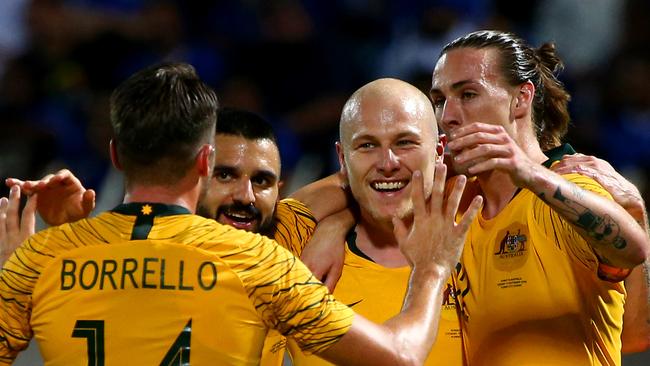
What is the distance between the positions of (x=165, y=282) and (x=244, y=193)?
58.7 inches

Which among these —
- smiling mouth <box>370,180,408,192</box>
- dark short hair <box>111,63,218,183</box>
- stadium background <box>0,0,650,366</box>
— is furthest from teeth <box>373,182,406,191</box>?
stadium background <box>0,0,650,366</box>

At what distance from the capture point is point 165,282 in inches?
129

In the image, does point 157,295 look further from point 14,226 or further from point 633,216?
point 633,216

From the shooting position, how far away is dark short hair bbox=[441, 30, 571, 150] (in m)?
4.76

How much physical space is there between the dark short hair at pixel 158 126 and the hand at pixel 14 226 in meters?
0.62

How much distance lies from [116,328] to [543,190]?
1559 mm

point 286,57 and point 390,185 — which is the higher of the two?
point 286,57

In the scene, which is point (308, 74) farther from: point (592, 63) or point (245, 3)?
point (592, 63)

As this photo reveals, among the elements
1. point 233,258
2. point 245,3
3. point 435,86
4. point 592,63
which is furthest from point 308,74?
point 233,258

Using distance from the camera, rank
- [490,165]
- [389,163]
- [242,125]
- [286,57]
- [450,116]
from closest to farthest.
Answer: [490,165] < [389,163] < [450,116] < [242,125] < [286,57]

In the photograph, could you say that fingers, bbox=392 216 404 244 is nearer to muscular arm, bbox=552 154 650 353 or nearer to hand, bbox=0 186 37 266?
muscular arm, bbox=552 154 650 353

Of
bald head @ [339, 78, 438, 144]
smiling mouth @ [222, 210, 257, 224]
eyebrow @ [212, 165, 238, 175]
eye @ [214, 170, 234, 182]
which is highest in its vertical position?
bald head @ [339, 78, 438, 144]

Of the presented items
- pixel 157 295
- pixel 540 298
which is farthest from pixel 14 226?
pixel 540 298

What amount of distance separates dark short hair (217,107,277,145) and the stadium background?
3095mm
